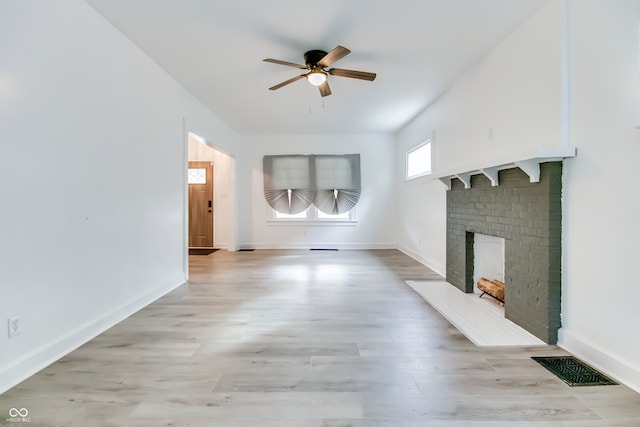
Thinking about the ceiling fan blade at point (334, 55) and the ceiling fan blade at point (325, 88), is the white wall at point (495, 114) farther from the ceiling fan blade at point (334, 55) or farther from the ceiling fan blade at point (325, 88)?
the ceiling fan blade at point (325, 88)

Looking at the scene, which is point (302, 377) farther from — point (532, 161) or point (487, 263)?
point (487, 263)

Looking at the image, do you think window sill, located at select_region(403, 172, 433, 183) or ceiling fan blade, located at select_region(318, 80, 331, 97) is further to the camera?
window sill, located at select_region(403, 172, 433, 183)

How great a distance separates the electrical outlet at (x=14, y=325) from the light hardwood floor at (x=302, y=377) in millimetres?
301

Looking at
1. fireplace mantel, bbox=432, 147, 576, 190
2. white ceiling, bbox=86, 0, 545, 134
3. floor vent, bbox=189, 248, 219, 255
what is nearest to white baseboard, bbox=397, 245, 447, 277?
fireplace mantel, bbox=432, 147, 576, 190

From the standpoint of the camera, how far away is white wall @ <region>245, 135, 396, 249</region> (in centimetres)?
707

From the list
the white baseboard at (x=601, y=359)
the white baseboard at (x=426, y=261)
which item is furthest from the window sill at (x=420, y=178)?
the white baseboard at (x=601, y=359)

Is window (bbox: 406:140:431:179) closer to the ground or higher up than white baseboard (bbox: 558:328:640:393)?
higher up

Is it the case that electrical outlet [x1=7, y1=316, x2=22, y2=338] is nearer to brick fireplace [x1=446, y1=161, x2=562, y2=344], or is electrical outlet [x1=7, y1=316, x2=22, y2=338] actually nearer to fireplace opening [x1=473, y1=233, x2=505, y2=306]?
brick fireplace [x1=446, y1=161, x2=562, y2=344]

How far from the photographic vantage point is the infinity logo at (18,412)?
1.49 metres

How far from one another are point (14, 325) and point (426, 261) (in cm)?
489

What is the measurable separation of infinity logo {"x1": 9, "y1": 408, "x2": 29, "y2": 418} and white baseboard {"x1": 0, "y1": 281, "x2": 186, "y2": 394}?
0.25 meters

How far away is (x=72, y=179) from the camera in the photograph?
7.25 ft

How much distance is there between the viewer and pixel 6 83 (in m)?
A: 1.74

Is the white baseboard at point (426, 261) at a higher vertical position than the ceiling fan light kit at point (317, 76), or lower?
lower
